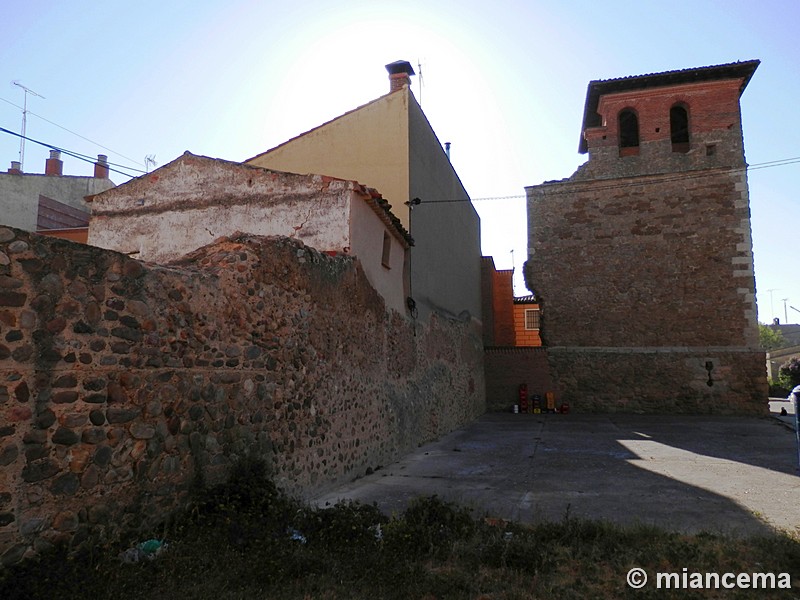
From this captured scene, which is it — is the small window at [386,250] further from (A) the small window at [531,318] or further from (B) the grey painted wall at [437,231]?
(A) the small window at [531,318]

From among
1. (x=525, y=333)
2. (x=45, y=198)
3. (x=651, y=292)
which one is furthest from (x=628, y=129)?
(x=45, y=198)

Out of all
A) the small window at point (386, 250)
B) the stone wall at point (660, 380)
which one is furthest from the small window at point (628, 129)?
Answer: the small window at point (386, 250)

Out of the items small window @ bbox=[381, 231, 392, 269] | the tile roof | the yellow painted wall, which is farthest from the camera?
the tile roof

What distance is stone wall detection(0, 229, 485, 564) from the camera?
10.6 feet

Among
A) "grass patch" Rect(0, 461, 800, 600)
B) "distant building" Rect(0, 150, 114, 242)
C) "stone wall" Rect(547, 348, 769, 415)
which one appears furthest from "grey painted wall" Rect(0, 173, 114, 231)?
"stone wall" Rect(547, 348, 769, 415)

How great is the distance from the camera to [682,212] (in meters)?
17.2

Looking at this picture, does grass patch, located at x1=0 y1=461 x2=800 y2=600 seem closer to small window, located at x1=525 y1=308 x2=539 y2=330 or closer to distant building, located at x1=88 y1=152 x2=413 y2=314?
distant building, located at x1=88 y1=152 x2=413 y2=314

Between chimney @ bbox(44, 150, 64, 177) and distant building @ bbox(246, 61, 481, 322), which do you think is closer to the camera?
distant building @ bbox(246, 61, 481, 322)

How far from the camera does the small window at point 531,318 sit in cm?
2643

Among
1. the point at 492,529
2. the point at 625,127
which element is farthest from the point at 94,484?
the point at 625,127

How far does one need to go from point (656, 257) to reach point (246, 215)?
43.8 feet

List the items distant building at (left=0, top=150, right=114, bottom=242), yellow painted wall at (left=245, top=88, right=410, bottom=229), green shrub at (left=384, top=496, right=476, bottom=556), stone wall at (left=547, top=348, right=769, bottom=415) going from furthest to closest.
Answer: distant building at (left=0, top=150, right=114, bottom=242), stone wall at (left=547, top=348, right=769, bottom=415), yellow painted wall at (left=245, top=88, right=410, bottom=229), green shrub at (left=384, top=496, right=476, bottom=556)

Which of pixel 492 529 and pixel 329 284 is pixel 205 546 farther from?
pixel 329 284

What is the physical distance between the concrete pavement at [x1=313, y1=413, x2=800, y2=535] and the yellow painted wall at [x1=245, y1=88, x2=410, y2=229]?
500cm
